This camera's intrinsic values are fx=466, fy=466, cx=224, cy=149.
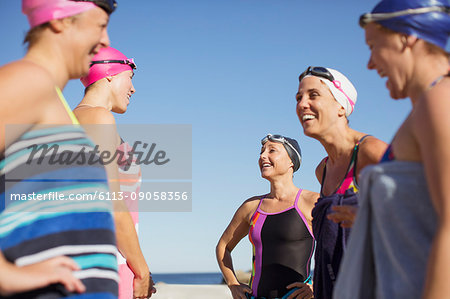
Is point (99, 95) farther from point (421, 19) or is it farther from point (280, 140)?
point (280, 140)

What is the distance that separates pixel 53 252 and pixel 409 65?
5.33 feet

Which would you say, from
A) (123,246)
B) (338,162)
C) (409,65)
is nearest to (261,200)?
(338,162)

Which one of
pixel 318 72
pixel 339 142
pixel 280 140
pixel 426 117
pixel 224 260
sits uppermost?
pixel 318 72

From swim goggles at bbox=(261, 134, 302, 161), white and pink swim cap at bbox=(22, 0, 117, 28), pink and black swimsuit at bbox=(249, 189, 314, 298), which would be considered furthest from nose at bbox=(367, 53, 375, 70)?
swim goggles at bbox=(261, 134, 302, 161)

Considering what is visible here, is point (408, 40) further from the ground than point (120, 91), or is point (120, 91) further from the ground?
point (120, 91)

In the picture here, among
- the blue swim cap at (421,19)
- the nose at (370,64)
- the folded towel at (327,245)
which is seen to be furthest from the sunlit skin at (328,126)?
the blue swim cap at (421,19)

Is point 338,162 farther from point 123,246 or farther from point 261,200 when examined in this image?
point 261,200

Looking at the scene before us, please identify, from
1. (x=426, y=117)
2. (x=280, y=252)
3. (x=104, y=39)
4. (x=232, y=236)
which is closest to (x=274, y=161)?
(x=232, y=236)

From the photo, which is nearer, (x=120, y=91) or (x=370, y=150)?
(x=370, y=150)

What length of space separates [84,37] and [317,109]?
2.34 m

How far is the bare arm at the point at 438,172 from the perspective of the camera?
1557 millimetres

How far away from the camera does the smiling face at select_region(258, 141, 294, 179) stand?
6224 millimetres

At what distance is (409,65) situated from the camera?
1.98 metres

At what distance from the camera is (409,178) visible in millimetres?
1787
